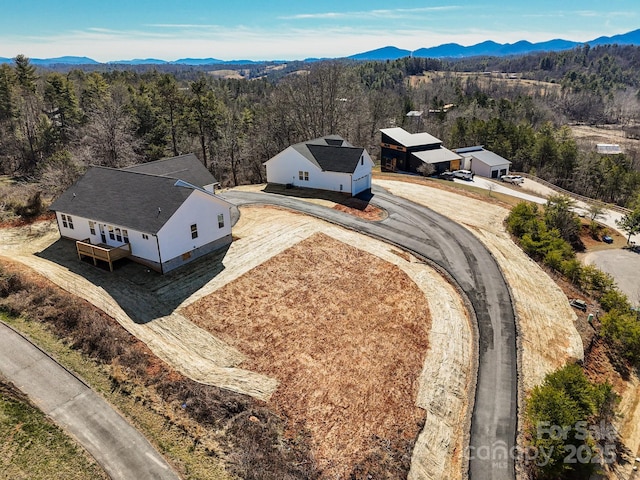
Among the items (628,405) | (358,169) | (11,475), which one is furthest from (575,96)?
(11,475)

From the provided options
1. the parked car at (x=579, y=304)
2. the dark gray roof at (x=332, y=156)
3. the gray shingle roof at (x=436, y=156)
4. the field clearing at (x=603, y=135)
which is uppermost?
the dark gray roof at (x=332, y=156)

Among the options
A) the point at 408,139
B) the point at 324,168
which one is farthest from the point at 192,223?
the point at 408,139

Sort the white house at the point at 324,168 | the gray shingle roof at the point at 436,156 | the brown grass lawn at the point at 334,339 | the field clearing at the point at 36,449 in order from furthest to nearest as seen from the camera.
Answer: the gray shingle roof at the point at 436,156 → the white house at the point at 324,168 → the brown grass lawn at the point at 334,339 → the field clearing at the point at 36,449

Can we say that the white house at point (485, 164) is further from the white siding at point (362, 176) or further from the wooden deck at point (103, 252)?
the wooden deck at point (103, 252)

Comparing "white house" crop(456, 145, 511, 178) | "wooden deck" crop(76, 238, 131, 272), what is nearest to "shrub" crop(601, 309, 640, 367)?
"wooden deck" crop(76, 238, 131, 272)

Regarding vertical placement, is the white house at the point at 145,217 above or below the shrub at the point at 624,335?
above

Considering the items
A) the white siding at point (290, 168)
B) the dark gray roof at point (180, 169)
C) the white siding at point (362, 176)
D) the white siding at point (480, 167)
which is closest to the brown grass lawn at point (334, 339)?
the dark gray roof at point (180, 169)

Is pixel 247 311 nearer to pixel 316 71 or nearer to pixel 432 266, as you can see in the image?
pixel 432 266
